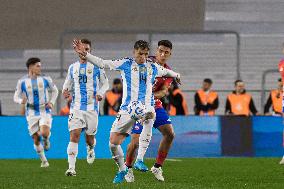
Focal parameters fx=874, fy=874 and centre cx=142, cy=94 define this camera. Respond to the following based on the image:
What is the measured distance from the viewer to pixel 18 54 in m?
25.5

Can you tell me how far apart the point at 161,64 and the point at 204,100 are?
9.67 metres

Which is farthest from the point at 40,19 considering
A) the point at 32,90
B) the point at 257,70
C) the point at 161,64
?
the point at 161,64

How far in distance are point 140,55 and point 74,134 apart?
3189mm

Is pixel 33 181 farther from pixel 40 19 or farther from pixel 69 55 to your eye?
pixel 40 19

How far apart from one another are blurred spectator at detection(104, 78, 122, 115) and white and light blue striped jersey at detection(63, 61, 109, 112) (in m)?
6.12

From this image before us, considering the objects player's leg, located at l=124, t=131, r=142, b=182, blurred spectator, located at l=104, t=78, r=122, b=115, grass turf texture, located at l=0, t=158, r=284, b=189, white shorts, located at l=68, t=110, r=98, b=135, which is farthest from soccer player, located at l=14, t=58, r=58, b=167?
player's leg, located at l=124, t=131, r=142, b=182

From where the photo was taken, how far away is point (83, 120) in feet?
45.0

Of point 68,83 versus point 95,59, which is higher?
point 95,59

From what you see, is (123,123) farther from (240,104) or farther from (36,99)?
(240,104)

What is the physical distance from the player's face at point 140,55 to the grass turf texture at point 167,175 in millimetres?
1443

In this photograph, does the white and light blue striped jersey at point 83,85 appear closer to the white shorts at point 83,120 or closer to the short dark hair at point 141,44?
the white shorts at point 83,120

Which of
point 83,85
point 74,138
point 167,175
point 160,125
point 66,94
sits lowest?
point 167,175

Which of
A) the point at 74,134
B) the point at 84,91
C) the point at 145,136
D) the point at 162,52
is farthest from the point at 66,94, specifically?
the point at 162,52

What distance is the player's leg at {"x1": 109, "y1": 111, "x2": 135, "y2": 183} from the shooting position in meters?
10.2
